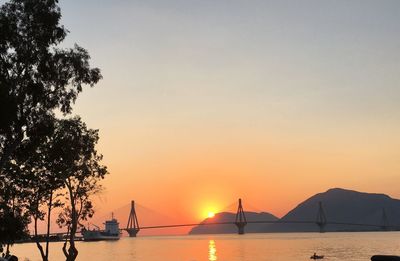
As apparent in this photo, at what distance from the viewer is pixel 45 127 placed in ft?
118

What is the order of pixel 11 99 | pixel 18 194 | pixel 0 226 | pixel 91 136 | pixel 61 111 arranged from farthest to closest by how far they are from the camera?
pixel 18 194 < pixel 91 136 < pixel 0 226 < pixel 61 111 < pixel 11 99

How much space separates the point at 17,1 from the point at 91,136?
18913mm

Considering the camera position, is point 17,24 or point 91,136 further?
point 91,136

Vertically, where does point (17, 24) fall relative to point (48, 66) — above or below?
above

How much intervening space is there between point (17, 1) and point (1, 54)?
12.8 ft

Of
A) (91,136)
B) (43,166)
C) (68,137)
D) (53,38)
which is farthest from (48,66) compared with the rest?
(43,166)

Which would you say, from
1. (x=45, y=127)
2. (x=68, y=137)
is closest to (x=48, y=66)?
(x=45, y=127)

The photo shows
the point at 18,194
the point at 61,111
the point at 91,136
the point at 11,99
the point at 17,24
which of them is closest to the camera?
the point at 11,99

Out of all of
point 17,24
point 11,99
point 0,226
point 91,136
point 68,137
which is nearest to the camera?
point 11,99

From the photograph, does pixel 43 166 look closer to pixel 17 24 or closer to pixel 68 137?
pixel 68 137

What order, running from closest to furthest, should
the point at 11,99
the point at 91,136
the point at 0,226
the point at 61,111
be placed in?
1. the point at 11,99
2. the point at 61,111
3. the point at 0,226
4. the point at 91,136

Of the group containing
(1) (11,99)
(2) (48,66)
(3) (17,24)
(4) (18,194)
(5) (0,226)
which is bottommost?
(5) (0,226)

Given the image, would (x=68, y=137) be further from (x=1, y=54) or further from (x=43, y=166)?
(x=1, y=54)

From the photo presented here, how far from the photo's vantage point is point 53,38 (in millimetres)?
35906
